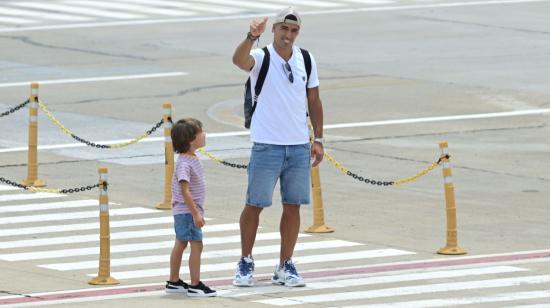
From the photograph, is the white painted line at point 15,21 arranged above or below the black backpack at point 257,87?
above

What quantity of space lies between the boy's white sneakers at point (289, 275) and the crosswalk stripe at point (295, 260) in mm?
1146

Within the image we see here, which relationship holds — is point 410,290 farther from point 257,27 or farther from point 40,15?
point 40,15

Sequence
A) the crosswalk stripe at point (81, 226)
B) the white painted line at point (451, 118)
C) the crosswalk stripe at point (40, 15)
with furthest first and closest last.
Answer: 1. the crosswalk stripe at point (40, 15)
2. the white painted line at point (451, 118)
3. the crosswalk stripe at point (81, 226)

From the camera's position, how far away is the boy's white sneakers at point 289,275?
46.3ft

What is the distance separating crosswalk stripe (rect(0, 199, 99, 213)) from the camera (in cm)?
1870

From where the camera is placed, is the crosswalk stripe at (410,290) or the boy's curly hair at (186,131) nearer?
the crosswalk stripe at (410,290)

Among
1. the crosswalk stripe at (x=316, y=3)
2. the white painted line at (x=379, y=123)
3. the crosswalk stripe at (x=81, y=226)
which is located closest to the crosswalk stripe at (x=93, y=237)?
the crosswalk stripe at (x=81, y=226)

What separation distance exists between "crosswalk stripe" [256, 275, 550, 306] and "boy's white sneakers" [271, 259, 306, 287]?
0.38m

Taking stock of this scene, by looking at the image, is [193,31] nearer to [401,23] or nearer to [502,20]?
[401,23]

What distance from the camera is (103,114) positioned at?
2725 cm

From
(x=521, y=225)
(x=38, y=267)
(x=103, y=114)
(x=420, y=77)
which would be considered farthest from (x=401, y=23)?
(x=38, y=267)

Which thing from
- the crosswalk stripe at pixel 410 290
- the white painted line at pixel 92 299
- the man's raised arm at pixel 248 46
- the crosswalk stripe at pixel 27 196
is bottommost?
the white painted line at pixel 92 299

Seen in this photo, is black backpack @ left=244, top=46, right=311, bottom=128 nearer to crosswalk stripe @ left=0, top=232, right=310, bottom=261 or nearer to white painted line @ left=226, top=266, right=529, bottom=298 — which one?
white painted line @ left=226, top=266, right=529, bottom=298

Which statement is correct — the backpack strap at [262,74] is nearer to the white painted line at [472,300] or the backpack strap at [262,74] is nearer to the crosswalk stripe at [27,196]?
the white painted line at [472,300]
